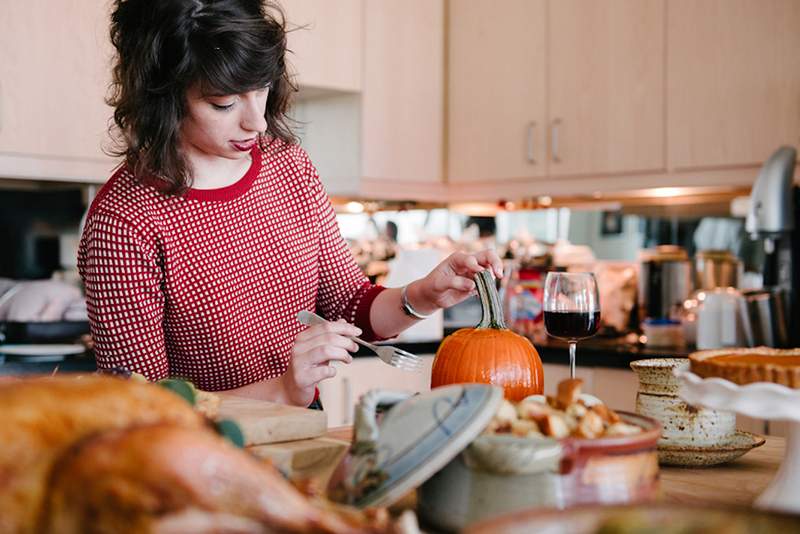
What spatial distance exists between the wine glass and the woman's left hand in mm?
92

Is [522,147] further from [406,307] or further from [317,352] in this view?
[317,352]

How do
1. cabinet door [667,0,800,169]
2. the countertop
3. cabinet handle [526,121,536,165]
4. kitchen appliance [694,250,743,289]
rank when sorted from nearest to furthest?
the countertop → cabinet door [667,0,800,169] → kitchen appliance [694,250,743,289] → cabinet handle [526,121,536,165]

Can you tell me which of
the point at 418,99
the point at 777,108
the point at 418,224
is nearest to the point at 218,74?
the point at 777,108

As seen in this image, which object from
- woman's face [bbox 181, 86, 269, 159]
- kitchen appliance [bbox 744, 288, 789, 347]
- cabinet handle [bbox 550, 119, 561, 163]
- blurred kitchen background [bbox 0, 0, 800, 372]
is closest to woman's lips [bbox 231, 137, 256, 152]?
woman's face [bbox 181, 86, 269, 159]

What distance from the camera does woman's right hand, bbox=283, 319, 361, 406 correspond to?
140 centimetres

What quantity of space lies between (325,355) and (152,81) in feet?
1.96

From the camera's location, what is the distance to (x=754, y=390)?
860 mm

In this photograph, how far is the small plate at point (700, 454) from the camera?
3.84ft

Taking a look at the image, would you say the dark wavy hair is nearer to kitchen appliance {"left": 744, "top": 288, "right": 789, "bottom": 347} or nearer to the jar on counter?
kitchen appliance {"left": 744, "top": 288, "right": 789, "bottom": 347}

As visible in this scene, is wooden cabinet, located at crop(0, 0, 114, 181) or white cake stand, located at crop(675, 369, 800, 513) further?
wooden cabinet, located at crop(0, 0, 114, 181)

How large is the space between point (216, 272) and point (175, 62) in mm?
367

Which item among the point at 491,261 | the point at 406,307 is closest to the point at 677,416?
the point at 491,261

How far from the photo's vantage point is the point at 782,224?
2.79 metres

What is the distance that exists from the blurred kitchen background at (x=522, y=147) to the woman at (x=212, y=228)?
1.21m
